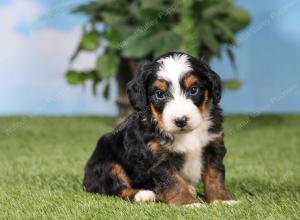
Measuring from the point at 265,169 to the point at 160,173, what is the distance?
7.86 feet

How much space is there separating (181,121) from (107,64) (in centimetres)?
613

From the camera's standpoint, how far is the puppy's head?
3.61 metres

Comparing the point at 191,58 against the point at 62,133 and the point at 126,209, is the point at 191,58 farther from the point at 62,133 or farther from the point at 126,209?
the point at 62,133

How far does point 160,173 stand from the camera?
3.82 metres

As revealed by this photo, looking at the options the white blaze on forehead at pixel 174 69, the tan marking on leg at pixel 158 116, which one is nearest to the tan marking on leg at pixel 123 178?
the tan marking on leg at pixel 158 116

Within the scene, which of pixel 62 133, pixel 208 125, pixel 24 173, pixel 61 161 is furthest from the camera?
pixel 62 133

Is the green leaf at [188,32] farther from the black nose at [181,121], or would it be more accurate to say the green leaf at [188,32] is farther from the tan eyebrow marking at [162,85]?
the black nose at [181,121]

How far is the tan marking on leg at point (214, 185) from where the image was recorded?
3982 millimetres

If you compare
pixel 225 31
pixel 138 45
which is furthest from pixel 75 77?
pixel 225 31

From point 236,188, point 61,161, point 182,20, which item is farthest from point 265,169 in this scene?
point 182,20

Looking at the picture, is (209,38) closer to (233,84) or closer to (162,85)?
(233,84)

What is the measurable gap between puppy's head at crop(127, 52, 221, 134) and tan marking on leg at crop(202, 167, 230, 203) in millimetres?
374

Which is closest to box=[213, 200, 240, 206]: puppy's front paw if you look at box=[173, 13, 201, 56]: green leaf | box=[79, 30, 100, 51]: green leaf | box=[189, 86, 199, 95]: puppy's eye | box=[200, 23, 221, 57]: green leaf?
box=[189, 86, 199, 95]: puppy's eye

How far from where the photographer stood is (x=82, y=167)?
19.8 feet
